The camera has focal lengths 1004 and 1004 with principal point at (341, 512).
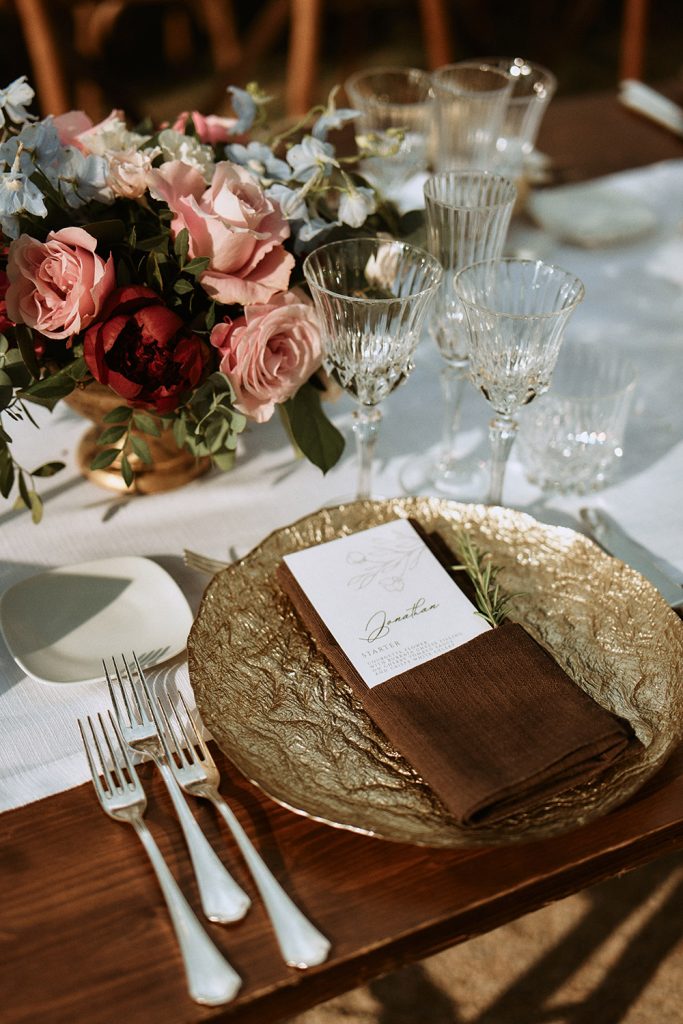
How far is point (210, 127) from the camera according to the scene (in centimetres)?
83

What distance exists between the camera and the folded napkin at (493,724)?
1.76 feet

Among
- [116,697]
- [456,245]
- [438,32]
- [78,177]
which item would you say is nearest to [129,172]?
[78,177]

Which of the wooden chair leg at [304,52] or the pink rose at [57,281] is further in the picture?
the wooden chair leg at [304,52]

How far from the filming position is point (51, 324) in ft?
2.21

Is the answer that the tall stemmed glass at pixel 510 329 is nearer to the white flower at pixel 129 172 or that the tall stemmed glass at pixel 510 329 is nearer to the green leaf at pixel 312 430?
the green leaf at pixel 312 430

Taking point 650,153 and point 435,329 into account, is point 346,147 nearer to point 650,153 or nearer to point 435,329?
point 650,153

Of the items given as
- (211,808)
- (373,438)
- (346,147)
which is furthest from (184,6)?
(211,808)

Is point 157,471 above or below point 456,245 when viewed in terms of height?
below

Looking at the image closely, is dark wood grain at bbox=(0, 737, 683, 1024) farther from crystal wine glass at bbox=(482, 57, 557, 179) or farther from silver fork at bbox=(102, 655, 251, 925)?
crystal wine glass at bbox=(482, 57, 557, 179)

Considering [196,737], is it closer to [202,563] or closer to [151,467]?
[202,563]

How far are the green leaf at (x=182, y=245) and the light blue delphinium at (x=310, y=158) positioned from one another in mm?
121

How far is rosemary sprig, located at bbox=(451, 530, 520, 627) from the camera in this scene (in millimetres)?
660

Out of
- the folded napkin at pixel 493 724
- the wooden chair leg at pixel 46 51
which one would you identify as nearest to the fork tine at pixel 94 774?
the folded napkin at pixel 493 724

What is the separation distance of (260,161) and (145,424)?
0.22 m
